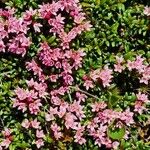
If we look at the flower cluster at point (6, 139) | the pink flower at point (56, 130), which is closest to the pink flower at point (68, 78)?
the pink flower at point (56, 130)

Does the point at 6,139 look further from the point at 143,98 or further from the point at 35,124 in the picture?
the point at 143,98

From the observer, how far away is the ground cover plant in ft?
14.5

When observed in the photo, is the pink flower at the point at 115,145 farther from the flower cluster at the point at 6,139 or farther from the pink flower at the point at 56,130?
the flower cluster at the point at 6,139

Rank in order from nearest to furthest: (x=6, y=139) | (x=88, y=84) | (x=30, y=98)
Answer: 1. (x=30, y=98)
2. (x=6, y=139)
3. (x=88, y=84)

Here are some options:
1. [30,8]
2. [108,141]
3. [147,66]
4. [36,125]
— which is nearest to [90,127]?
[108,141]

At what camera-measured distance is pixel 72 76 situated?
4570 mm

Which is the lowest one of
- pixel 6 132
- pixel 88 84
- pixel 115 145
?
pixel 115 145

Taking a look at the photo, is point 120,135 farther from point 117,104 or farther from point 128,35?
point 128,35

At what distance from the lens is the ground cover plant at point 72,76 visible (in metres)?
4.41

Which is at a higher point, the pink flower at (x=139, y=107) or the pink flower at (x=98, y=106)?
the pink flower at (x=98, y=106)

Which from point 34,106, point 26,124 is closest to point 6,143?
point 26,124

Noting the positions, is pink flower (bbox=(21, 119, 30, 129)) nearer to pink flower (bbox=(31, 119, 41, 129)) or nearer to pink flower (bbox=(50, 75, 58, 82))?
pink flower (bbox=(31, 119, 41, 129))

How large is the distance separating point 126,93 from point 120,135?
404 millimetres

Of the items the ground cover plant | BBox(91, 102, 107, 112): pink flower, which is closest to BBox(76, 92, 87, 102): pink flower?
the ground cover plant
